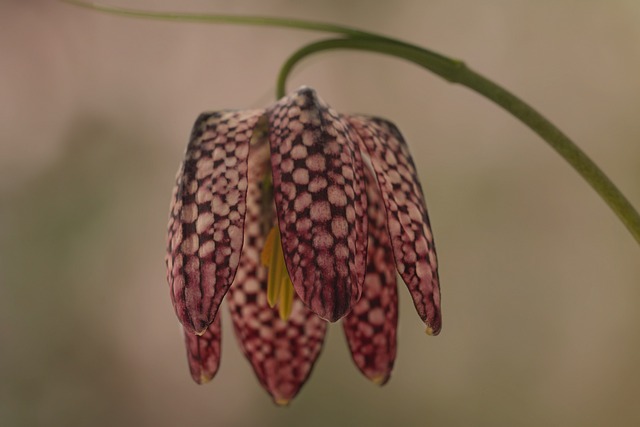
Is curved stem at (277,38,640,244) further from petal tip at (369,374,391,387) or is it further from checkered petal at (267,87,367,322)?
petal tip at (369,374,391,387)

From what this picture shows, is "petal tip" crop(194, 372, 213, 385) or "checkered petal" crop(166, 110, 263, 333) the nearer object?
"checkered petal" crop(166, 110, 263, 333)

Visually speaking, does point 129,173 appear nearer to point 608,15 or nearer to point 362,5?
point 362,5

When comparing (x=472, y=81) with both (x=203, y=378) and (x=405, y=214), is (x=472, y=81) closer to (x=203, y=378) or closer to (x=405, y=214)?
(x=405, y=214)

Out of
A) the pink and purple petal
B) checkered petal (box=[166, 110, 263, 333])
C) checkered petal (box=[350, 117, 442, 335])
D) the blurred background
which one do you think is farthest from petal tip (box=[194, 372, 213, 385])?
the blurred background

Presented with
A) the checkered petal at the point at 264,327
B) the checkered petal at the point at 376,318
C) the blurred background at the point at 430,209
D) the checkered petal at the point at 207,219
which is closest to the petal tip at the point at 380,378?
the checkered petal at the point at 376,318

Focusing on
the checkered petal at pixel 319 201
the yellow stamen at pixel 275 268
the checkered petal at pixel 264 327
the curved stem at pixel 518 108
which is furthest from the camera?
the checkered petal at pixel 264 327

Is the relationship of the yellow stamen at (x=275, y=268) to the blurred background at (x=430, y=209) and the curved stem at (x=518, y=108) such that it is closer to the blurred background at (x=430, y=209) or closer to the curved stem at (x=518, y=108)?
the curved stem at (x=518, y=108)
